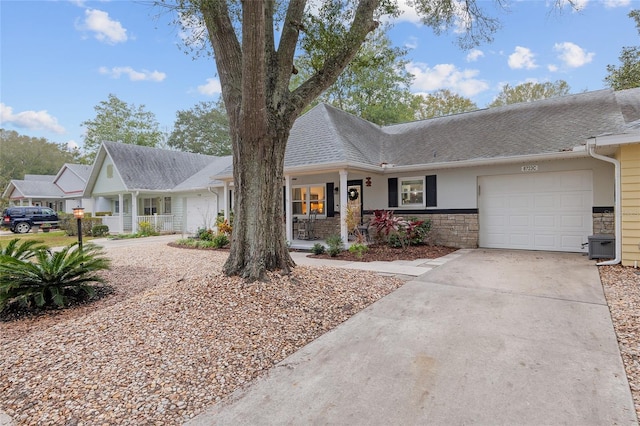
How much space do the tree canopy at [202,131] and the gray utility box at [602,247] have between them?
3325 cm

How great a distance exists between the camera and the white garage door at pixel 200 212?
1708cm

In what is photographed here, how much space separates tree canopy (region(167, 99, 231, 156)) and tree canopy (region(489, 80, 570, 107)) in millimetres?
26481

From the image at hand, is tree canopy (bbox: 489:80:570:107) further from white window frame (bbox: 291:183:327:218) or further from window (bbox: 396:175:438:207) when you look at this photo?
white window frame (bbox: 291:183:327:218)

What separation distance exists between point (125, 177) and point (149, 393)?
18.8 metres

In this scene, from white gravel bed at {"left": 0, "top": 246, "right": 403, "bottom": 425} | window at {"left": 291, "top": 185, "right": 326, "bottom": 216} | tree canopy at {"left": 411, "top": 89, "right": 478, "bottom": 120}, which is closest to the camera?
white gravel bed at {"left": 0, "top": 246, "right": 403, "bottom": 425}

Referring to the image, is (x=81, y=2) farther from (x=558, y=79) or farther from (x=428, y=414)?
(x=558, y=79)

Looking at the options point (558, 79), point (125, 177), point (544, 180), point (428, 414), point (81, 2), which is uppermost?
point (558, 79)

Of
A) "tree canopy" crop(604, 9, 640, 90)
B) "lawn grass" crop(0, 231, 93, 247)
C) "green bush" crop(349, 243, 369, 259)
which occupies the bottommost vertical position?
"lawn grass" crop(0, 231, 93, 247)

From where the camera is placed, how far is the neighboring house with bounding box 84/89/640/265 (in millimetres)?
8008

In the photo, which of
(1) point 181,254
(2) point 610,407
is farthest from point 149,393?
(1) point 181,254

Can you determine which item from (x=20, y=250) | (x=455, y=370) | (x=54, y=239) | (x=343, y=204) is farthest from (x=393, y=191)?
(x=54, y=239)

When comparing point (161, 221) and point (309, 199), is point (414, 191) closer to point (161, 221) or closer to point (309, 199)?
point (309, 199)

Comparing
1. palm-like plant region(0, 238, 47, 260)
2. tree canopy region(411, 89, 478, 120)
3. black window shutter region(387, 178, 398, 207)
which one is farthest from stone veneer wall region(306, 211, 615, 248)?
tree canopy region(411, 89, 478, 120)

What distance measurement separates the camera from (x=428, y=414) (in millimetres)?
2193
